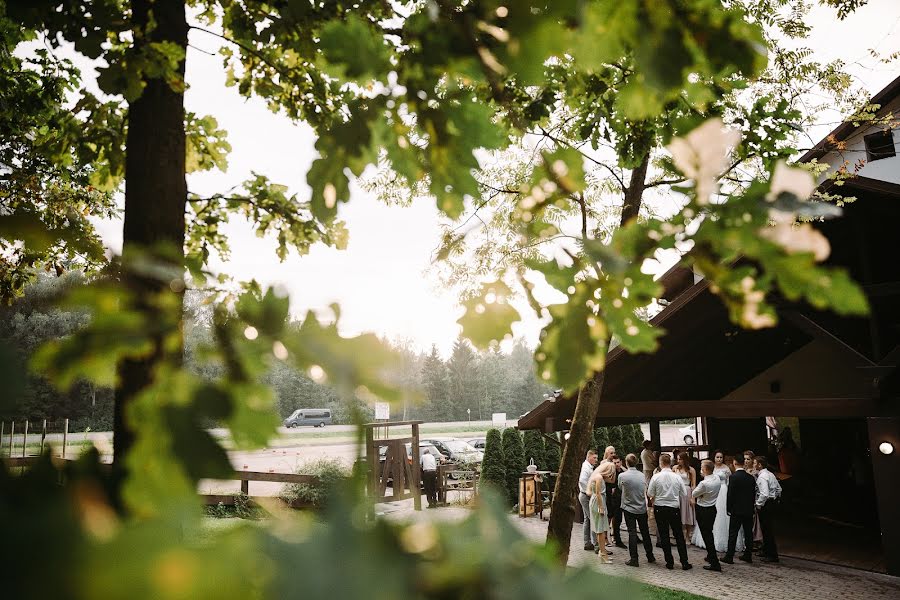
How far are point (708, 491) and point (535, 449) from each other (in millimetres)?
8285

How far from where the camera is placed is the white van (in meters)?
49.9

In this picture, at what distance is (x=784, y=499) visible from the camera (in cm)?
1534

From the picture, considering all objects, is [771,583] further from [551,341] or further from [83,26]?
[83,26]

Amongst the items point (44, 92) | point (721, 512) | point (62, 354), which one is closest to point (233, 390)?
point (62, 354)

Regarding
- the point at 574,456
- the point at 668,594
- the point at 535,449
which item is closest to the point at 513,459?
the point at 535,449

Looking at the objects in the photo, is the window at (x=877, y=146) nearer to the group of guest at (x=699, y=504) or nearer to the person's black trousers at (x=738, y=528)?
the group of guest at (x=699, y=504)

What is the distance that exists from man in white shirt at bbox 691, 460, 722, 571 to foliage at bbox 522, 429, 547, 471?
25.9 ft

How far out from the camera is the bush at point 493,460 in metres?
17.1

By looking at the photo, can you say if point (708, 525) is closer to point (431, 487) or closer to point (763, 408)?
point (763, 408)

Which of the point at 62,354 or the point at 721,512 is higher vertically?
the point at 62,354

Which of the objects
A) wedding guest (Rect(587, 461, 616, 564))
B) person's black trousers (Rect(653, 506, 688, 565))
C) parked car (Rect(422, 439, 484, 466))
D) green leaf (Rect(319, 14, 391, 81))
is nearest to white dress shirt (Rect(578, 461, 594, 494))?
wedding guest (Rect(587, 461, 616, 564))

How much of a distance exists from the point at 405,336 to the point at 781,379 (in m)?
14.6

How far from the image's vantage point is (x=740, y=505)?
9.84m

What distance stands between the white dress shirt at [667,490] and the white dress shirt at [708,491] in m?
0.41
